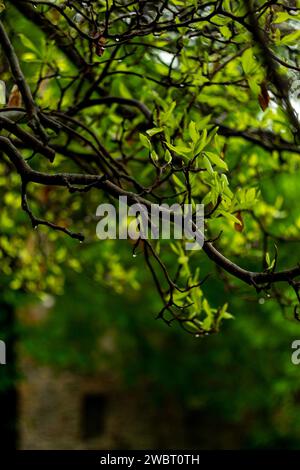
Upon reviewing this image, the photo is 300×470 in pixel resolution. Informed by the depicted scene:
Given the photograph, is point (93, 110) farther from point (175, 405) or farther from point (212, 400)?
point (175, 405)

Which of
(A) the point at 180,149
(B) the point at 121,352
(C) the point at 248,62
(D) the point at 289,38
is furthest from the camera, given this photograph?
(B) the point at 121,352

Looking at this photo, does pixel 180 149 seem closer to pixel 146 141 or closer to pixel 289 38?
pixel 146 141

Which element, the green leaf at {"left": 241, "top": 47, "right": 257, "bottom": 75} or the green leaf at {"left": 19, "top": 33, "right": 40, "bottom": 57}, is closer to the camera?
the green leaf at {"left": 241, "top": 47, "right": 257, "bottom": 75}

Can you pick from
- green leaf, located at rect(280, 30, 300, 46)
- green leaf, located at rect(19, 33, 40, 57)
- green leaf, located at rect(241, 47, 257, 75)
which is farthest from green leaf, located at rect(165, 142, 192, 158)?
green leaf, located at rect(19, 33, 40, 57)

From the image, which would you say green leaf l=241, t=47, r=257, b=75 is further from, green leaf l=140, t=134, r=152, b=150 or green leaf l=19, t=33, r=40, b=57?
green leaf l=19, t=33, r=40, b=57

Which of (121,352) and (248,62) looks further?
(121,352)

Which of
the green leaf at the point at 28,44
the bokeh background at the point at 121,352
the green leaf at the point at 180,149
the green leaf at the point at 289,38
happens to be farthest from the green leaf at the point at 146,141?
the bokeh background at the point at 121,352

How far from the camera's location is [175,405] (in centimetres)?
2011

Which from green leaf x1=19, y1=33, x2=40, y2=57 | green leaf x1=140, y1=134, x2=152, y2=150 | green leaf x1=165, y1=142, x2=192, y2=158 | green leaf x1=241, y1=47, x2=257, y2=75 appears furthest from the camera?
green leaf x1=19, y1=33, x2=40, y2=57

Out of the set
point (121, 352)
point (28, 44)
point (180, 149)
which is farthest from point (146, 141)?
point (121, 352)

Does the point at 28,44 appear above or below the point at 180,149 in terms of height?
above

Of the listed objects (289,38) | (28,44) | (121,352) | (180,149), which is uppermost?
(28,44)

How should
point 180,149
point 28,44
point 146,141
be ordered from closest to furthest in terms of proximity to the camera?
point 180,149 < point 146,141 < point 28,44

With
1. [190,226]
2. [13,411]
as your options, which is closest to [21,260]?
[190,226]
